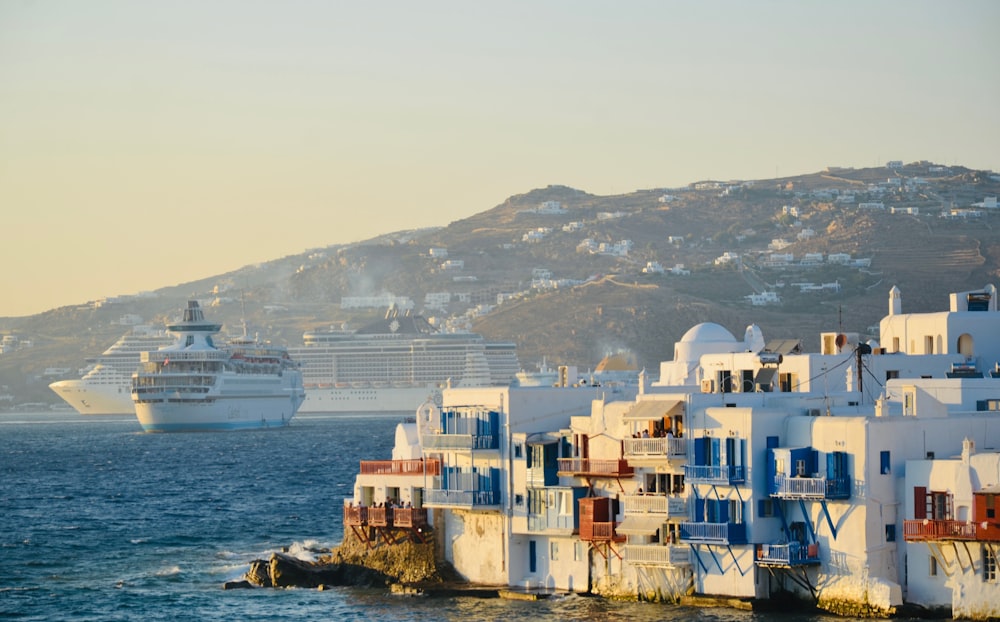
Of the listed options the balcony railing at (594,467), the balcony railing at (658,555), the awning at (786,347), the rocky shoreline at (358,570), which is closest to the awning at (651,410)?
the balcony railing at (594,467)

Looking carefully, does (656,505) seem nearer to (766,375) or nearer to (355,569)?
(355,569)

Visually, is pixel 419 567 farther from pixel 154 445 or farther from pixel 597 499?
pixel 154 445

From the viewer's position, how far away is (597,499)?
4641 cm

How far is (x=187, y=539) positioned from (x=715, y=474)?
31.7m

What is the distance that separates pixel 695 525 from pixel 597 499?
3495 millimetres

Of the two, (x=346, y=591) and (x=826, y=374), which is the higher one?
(x=826, y=374)

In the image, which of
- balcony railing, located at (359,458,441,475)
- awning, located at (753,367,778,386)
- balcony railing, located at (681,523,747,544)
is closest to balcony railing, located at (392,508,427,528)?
balcony railing, located at (359,458,441,475)

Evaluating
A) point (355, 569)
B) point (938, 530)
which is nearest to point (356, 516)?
point (355, 569)

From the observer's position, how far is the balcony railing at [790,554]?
1655 inches

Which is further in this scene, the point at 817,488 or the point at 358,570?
the point at 358,570

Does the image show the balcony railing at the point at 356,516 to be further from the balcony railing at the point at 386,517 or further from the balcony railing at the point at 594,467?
the balcony railing at the point at 594,467

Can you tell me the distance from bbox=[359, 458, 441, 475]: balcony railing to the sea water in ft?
11.0

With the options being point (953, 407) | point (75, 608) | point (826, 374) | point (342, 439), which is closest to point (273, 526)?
point (75, 608)

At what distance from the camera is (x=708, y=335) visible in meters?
72.8
